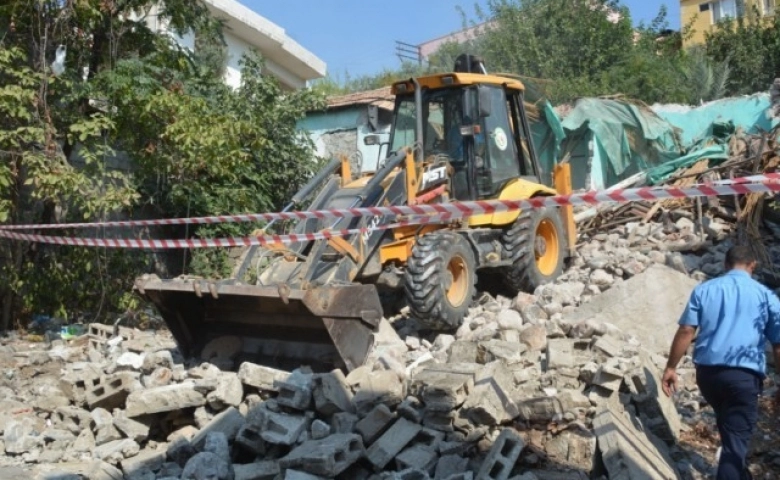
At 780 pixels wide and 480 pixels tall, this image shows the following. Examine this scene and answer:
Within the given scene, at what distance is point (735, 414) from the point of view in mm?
4820

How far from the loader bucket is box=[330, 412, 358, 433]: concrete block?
2.89 feet

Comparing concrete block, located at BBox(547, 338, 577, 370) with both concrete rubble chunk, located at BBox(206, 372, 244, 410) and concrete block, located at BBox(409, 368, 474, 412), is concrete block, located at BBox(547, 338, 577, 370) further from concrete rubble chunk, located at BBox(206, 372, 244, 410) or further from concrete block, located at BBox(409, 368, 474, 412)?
concrete rubble chunk, located at BBox(206, 372, 244, 410)

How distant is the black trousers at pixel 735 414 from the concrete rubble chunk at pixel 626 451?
1.39 ft

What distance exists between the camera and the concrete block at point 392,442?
5488 millimetres

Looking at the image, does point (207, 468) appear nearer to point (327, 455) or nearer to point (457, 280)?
point (327, 455)

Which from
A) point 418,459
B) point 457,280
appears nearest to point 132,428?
point 418,459

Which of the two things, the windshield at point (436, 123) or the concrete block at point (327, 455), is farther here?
the windshield at point (436, 123)

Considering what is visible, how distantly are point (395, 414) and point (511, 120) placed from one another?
5126mm

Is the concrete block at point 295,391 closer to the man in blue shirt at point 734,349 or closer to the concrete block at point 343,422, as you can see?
the concrete block at point 343,422

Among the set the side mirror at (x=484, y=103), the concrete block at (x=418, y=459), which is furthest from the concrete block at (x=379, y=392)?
the side mirror at (x=484, y=103)

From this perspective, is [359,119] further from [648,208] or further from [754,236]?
[754,236]

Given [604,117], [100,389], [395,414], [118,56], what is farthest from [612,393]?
[604,117]

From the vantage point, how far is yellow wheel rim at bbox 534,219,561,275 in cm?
1005

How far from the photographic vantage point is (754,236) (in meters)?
10.4
